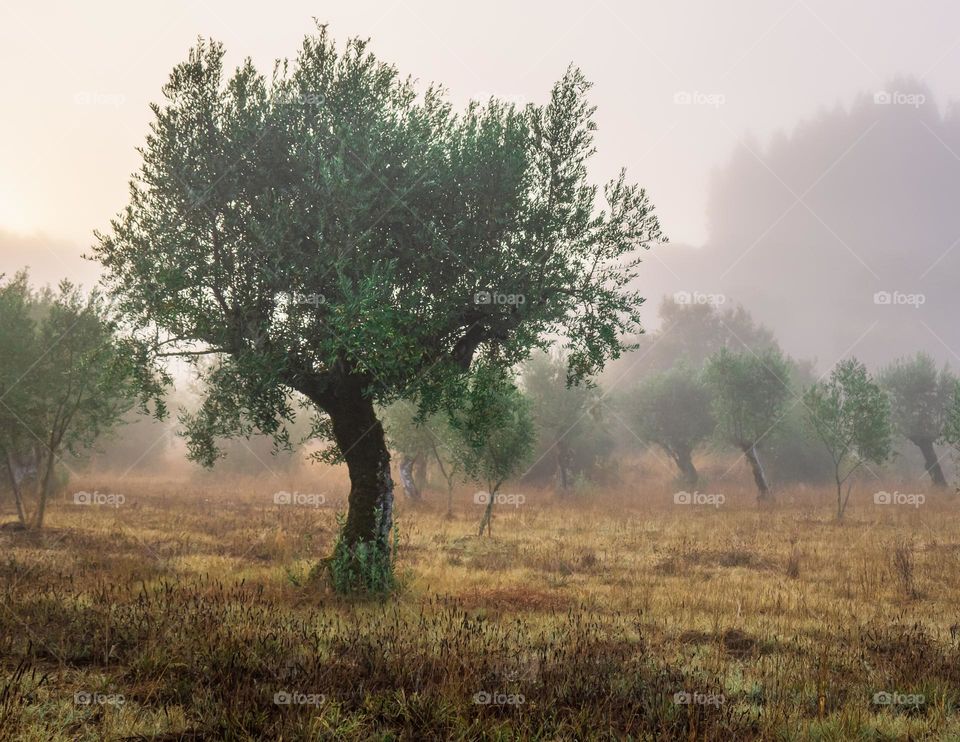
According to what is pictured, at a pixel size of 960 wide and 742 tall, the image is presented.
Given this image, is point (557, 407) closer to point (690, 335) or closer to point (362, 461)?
point (362, 461)

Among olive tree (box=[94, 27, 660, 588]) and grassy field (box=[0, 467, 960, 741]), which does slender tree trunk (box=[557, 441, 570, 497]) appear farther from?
olive tree (box=[94, 27, 660, 588])

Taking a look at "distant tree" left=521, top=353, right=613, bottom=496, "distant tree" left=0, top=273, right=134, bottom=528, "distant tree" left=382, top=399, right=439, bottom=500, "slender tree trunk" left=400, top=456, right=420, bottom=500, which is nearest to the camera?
"distant tree" left=0, top=273, right=134, bottom=528

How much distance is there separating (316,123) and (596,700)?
41.2 ft

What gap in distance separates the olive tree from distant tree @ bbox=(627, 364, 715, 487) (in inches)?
1737

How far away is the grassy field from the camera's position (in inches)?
251

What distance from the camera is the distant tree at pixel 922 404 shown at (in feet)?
165

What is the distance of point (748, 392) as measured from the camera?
4588 centimetres

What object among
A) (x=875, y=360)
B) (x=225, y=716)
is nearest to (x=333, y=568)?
(x=225, y=716)

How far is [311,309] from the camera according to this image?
1359cm

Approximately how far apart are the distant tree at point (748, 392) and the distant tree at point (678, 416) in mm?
9325

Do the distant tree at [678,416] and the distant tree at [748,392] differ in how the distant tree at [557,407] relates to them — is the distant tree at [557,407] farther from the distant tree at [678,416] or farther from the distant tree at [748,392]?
the distant tree at [748,392]

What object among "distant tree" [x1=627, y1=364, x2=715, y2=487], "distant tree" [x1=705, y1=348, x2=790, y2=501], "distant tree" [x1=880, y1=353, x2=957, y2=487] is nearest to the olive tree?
"distant tree" [x1=705, y1=348, x2=790, y2=501]

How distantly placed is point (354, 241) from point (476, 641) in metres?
8.13

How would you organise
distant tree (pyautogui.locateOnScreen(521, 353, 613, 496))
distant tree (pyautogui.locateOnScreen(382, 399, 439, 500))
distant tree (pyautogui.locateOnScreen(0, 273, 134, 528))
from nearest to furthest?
distant tree (pyautogui.locateOnScreen(0, 273, 134, 528))
distant tree (pyautogui.locateOnScreen(382, 399, 439, 500))
distant tree (pyautogui.locateOnScreen(521, 353, 613, 496))
